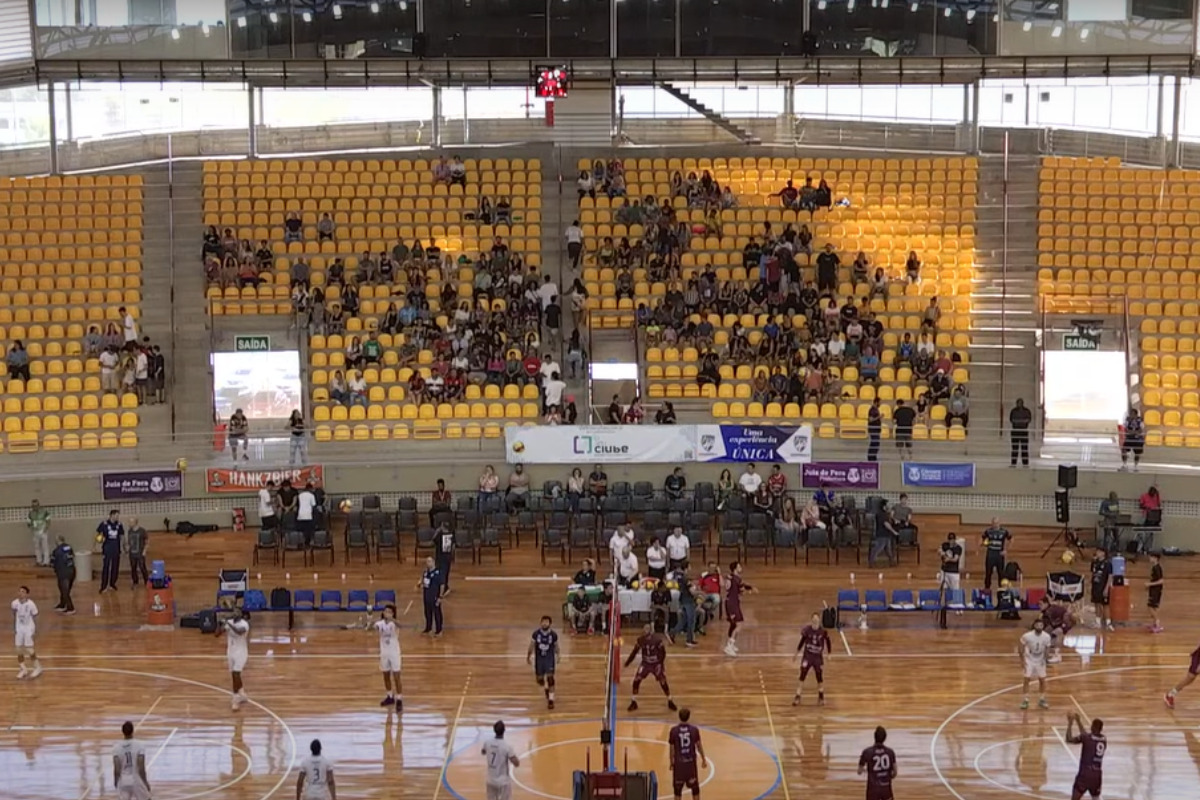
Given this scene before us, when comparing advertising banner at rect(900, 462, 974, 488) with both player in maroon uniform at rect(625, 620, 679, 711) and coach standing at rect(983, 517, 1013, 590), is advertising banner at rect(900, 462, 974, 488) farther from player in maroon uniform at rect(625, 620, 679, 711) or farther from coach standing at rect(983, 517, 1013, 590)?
player in maroon uniform at rect(625, 620, 679, 711)

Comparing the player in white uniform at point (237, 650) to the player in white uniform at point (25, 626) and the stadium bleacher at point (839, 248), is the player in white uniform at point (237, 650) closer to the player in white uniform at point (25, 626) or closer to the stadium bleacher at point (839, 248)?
the player in white uniform at point (25, 626)

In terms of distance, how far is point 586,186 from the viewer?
4484 cm

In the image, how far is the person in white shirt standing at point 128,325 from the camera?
131ft

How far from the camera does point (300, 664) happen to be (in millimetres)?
27719

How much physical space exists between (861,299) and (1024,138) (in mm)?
9720

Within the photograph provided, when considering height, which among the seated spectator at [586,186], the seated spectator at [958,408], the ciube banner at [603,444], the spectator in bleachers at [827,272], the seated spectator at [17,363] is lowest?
the ciube banner at [603,444]

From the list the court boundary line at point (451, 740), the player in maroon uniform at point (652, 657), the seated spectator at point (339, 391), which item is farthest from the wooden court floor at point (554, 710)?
the seated spectator at point (339, 391)

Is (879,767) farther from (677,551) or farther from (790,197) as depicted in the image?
(790,197)

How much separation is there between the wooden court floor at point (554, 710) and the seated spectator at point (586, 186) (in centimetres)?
1544

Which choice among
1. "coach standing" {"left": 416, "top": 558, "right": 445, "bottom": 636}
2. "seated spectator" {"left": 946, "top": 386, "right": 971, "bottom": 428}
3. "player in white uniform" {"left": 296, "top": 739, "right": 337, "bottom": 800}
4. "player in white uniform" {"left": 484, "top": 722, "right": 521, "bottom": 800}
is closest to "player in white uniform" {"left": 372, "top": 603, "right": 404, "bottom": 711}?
"coach standing" {"left": 416, "top": 558, "right": 445, "bottom": 636}

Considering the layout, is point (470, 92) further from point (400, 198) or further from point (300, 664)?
point (300, 664)

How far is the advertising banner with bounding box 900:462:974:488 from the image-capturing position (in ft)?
118

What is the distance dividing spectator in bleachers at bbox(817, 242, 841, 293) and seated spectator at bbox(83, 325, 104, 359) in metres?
18.1

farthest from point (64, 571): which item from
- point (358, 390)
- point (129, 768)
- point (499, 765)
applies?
point (499, 765)
